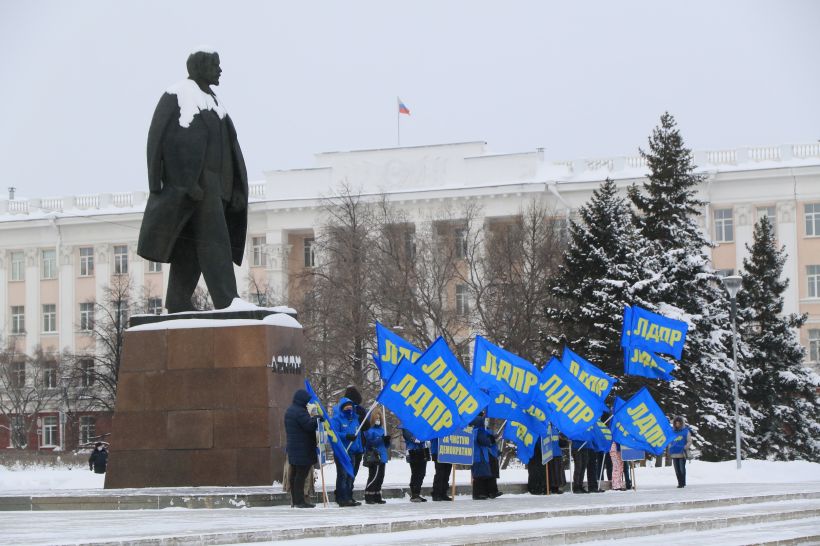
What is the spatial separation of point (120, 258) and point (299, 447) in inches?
2374

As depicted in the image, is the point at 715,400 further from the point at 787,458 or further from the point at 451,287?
the point at 451,287

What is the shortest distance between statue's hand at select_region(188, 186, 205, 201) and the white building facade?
41958 mm

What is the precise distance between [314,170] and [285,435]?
53340 mm

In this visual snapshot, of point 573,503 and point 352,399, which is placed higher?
point 352,399

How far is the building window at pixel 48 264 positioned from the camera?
7519 cm

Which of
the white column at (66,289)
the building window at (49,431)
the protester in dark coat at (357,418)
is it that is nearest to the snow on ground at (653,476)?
the protester in dark coat at (357,418)

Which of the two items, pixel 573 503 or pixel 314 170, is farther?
pixel 314 170

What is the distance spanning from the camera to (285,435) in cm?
1628

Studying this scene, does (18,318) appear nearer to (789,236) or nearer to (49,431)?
(49,431)

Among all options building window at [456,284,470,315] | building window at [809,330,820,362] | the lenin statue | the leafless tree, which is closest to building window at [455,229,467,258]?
building window at [456,284,470,315]

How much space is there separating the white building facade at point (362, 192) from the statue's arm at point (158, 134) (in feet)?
138

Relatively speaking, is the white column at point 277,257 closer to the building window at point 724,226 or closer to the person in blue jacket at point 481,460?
the building window at point 724,226

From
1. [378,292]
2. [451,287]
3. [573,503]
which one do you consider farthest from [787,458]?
[573,503]

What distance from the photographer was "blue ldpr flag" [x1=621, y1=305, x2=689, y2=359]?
904 inches
